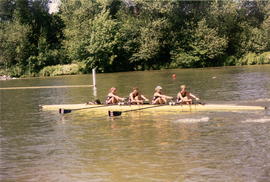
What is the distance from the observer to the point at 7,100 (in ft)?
106

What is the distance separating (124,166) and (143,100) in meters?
10.8

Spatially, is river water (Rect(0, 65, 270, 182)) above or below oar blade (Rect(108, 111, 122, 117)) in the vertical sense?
below

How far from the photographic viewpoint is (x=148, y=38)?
6328cm

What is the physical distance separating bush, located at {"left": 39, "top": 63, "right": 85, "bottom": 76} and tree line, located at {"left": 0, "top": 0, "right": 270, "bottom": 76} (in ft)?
0.81

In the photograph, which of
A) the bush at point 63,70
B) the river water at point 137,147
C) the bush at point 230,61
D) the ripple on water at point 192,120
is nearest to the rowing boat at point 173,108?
the river water at point 137,147

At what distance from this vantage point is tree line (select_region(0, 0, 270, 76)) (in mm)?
63062

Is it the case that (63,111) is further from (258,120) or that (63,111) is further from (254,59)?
(254,59)

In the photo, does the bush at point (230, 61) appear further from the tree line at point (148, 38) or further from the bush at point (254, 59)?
the bush at point (254, 59)

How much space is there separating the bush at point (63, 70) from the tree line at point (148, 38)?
0.81 ft

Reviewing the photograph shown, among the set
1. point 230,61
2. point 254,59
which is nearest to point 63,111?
point 254,59

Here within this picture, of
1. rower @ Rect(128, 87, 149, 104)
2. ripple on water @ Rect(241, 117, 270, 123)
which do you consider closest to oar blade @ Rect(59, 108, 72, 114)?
rower @ Rect(128, 87, 149, 104)

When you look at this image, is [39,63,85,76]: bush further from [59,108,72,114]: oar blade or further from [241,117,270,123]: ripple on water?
[241,117,270,123]: ripple on water

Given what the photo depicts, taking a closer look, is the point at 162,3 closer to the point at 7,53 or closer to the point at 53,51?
the point at 53,51

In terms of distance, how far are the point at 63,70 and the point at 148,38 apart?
14160mm
